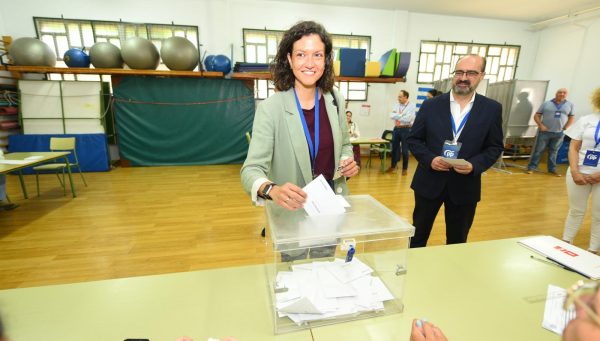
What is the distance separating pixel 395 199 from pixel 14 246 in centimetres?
471

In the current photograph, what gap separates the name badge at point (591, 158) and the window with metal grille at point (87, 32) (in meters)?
7.09

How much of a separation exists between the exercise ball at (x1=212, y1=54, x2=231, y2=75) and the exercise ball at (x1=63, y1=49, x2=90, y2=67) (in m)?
2.55

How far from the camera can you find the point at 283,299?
2.95 feet

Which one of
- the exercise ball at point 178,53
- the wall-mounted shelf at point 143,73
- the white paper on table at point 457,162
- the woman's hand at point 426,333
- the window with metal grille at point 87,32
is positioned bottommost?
the woman's hand at point 426,333

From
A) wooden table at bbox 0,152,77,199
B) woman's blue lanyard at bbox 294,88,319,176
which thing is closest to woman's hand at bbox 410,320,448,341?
woman's blue lanyard at bbox 294,88,319,176

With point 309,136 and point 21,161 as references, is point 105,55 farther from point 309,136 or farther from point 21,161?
point 309,136

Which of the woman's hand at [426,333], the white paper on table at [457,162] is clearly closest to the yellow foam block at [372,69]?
the white paper on table at [457,162]

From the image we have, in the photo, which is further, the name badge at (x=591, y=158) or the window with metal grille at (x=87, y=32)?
Result: the window with metal grille at (x=87, y=32)

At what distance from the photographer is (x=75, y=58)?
18.5 feet

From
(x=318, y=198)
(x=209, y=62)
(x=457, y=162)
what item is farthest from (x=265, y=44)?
(x=318, y=198)

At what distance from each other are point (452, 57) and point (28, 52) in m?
9.82

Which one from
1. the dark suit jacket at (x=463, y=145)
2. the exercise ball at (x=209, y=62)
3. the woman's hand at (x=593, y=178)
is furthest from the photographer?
the exercise ball at (x=209, y=62)

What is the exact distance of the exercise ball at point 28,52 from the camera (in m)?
5.36

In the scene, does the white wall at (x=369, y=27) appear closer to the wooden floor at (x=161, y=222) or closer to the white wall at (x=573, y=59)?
the white wall at (x=573, y=59)
